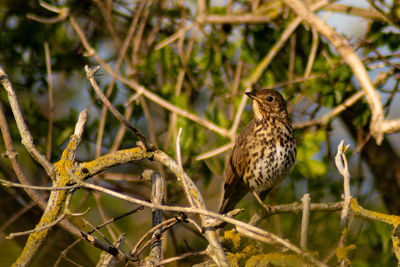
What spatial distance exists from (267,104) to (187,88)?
0.78 meters

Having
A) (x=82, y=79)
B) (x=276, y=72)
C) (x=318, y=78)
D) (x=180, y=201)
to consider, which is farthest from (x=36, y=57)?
(x=318, y=78)

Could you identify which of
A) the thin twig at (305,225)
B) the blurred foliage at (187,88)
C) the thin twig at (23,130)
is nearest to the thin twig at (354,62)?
the blurred foliage at (187,88)

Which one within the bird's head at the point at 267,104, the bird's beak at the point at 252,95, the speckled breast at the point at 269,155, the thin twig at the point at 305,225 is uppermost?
the bird's beak at the point at 252,95

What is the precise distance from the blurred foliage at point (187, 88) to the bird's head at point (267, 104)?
23cm

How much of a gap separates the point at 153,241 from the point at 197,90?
2.31 metres

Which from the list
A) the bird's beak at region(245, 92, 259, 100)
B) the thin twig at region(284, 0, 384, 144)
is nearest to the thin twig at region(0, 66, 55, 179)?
the thin twig at region(284, 0, 384, 144)

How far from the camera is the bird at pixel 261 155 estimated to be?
11.8 feet

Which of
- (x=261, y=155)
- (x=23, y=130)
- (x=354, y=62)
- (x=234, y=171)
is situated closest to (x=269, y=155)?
(x=261, y=155)

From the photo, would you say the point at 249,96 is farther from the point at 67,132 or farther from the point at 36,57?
the point at 36,57

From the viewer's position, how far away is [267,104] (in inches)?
150

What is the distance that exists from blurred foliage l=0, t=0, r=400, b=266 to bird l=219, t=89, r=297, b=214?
209 millimetres

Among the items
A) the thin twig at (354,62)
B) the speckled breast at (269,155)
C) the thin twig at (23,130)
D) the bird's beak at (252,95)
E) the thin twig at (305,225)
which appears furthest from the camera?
the bird's beak at (252,95)

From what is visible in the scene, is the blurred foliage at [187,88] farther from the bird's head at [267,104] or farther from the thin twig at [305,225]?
the thin twig at [305,225]

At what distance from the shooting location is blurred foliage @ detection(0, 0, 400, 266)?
3943 mm
